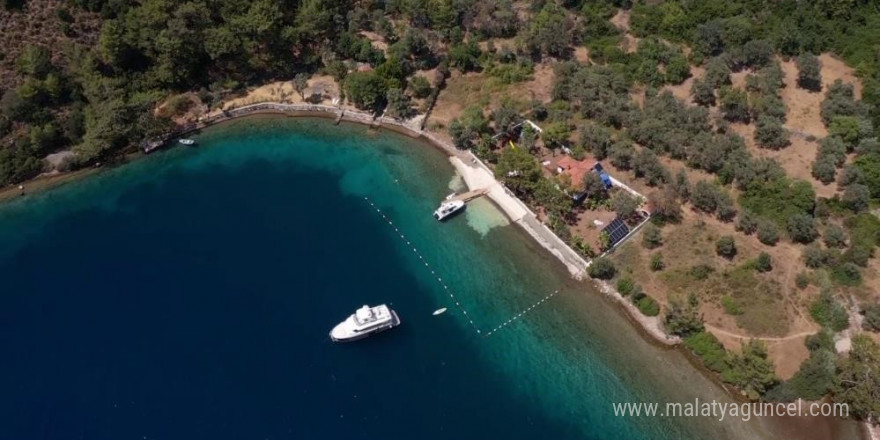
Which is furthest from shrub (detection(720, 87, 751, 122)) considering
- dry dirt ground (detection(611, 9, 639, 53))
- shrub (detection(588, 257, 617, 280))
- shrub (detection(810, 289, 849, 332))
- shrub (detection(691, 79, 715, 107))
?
shrub (detection(588, 257, 617, 280))

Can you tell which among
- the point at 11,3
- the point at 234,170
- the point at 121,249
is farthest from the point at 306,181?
the point at 11,3

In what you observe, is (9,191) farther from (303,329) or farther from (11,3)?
(303,329)

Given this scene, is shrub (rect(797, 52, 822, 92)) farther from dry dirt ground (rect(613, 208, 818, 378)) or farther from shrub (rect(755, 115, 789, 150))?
dry dirt ground (rect(613, 208, 818, 378))

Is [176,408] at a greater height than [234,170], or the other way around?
[234,170]

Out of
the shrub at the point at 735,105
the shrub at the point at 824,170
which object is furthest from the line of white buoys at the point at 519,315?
the shrub at the point at 735,105

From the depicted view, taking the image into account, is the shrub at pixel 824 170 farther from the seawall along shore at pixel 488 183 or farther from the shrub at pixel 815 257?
the seawall along shore at pixel 488 183

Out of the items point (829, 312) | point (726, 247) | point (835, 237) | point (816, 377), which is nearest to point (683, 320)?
point (726, 247)

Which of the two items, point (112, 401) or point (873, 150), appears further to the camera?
point (873, 150)
